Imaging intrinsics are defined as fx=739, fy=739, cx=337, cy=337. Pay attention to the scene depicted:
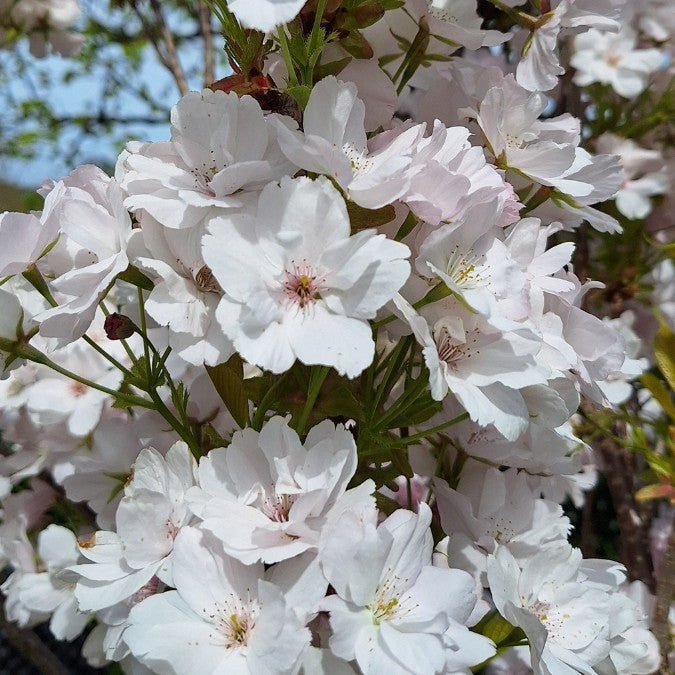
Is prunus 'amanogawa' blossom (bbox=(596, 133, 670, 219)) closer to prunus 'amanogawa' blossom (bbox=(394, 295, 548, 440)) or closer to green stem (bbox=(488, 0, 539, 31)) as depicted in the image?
green stem (bbox=(488, 0, 539, 31))

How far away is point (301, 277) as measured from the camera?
431 mm

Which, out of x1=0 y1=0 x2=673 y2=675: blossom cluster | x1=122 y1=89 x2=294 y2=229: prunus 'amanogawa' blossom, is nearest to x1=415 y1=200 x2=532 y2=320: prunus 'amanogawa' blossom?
x1=0 y1=0 x2=673 y2=675: blossom cluster

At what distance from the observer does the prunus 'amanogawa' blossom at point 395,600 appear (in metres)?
0.39

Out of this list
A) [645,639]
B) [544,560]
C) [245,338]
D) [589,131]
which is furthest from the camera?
[589,131]

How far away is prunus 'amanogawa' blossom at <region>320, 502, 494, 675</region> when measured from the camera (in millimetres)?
390

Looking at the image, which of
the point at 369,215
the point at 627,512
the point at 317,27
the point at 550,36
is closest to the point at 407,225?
the point at 369,215

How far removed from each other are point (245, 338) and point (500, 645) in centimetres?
30

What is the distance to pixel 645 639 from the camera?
2.31 ft

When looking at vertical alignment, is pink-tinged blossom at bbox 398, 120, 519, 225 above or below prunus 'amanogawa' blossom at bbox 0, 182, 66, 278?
below

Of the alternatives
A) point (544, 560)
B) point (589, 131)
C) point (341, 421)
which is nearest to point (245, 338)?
point (341, 421)

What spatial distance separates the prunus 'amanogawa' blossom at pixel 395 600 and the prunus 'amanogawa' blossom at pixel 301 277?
0.10 metres

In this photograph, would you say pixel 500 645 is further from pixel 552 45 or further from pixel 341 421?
pixel 552 45

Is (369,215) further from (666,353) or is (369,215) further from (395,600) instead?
(666,353)

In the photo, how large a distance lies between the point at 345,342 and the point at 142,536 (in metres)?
0.19
